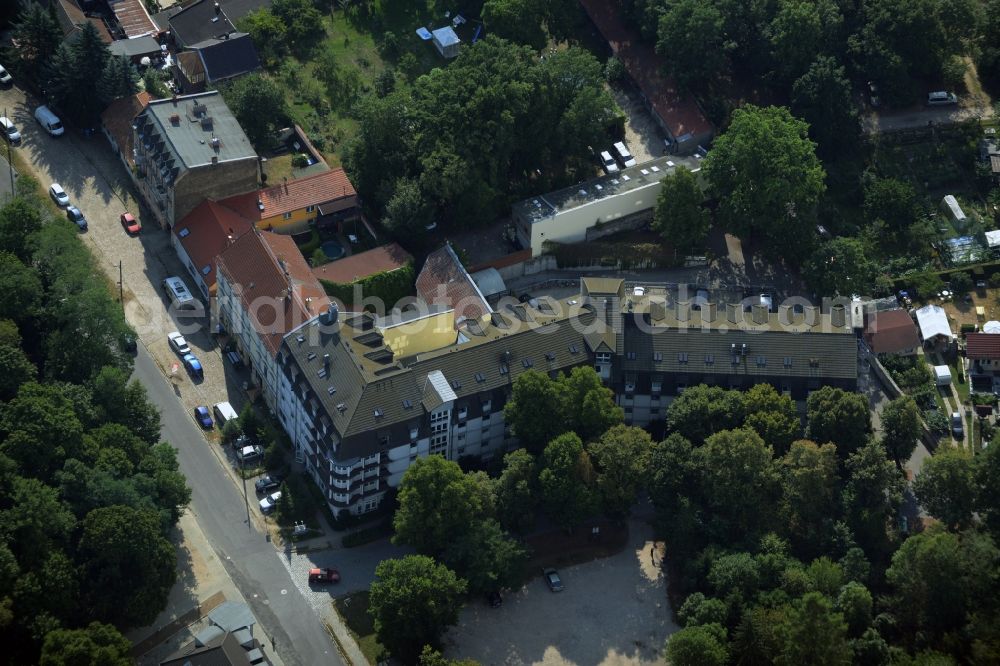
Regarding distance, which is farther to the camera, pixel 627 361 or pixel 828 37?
pixel 828 37

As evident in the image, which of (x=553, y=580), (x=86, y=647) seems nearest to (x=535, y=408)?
(x=553, y=580)

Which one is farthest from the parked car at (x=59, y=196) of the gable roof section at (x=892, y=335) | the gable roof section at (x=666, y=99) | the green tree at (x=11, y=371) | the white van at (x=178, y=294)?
the gable roof section at (x=892, y=335)

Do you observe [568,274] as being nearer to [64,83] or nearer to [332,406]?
[332,406]

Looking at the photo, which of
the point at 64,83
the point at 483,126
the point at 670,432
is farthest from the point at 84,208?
the point at 670,432

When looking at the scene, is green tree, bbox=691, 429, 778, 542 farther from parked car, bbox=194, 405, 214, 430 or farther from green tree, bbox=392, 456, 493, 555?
parked car, bbox=194, 405, 214, 430

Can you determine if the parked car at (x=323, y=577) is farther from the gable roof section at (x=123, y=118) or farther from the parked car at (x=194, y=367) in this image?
the gable roof section at (x=123, y=118)

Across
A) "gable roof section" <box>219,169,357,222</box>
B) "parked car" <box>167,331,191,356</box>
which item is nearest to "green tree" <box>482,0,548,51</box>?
"gable roof section" <box>219,169,357,222</box>
